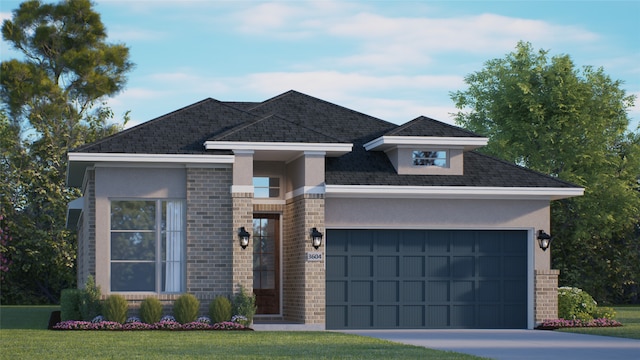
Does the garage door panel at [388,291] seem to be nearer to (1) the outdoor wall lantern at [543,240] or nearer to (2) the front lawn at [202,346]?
(2) the front lawn at [202,346]

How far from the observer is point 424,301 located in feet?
83.4

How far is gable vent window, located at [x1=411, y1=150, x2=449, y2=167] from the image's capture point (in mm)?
25953

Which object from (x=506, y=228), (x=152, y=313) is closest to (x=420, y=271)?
(x=506, y=228)

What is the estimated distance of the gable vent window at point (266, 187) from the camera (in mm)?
26453

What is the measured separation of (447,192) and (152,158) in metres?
6.98

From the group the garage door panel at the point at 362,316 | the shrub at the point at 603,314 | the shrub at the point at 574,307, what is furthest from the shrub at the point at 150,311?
the shrub at the point at 603,314

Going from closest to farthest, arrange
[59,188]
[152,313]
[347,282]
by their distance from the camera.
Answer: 1. [152,313]
2. [347,282]
3. [59,188]

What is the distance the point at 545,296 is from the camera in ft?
84.4

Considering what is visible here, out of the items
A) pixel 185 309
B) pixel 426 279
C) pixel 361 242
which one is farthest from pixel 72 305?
pixel 426 279

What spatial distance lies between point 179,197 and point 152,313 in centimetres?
273

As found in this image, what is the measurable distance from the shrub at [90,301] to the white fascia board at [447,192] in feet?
→ 18.7

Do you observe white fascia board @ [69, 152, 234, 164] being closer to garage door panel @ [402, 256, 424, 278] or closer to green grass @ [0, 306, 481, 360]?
green grass @ [0, 306, 481, 360]

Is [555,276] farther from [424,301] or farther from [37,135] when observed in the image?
[37,135]

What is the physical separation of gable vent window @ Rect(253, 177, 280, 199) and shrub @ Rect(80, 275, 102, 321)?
16.1 feet
